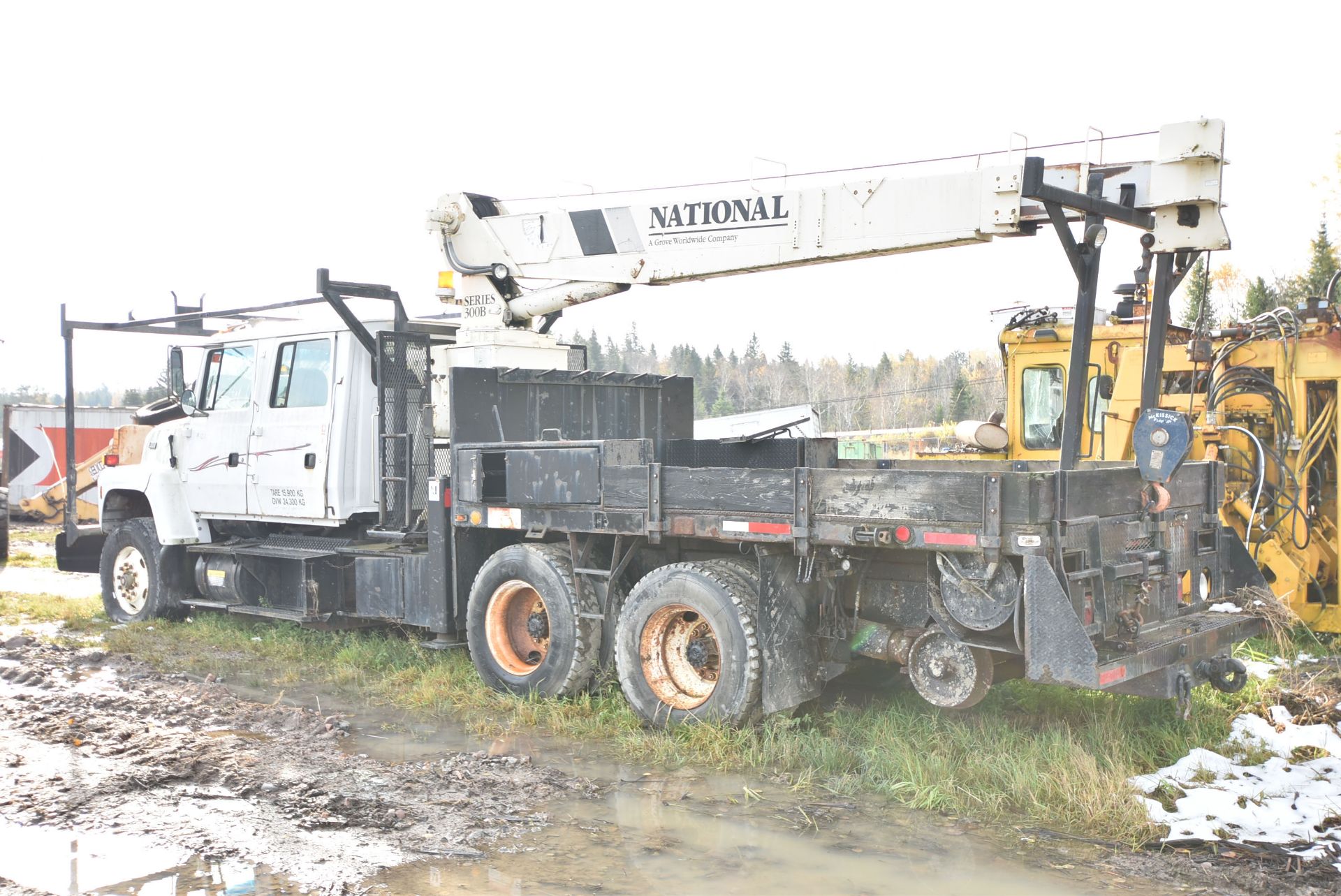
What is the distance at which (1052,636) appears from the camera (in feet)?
18.2

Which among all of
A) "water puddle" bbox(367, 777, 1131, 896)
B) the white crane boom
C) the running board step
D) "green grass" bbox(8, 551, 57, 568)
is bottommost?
"water puddle" bbox(367, 777, 1131, 896)

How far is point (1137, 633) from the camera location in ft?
19.8

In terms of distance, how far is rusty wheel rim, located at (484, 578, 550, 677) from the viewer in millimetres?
8000

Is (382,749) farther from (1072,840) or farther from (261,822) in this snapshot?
(1072,840)

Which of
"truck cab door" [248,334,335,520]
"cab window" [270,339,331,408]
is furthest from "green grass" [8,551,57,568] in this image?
"cab window" [270,339,331,408]

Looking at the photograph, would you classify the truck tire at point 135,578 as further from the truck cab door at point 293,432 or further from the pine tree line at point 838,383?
the pine tree line at point 838,383

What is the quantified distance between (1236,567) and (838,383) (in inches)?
3049

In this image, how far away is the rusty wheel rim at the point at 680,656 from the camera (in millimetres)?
6938

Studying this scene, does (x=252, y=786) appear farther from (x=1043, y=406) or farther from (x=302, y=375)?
(x=1043, y=406)

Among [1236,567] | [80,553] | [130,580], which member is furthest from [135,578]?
[1236,567]

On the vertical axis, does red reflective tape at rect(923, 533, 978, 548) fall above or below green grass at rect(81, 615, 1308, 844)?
above

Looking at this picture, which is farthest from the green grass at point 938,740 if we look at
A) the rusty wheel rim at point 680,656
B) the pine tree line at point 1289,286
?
the pine tree line at point 1289,286

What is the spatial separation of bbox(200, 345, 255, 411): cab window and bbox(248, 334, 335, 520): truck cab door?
0.29 metres

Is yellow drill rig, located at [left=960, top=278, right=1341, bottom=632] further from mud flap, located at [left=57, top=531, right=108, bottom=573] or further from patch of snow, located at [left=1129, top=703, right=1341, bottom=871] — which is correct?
mud flap, located at [left=57, top=531, right=108, bottom=573]
